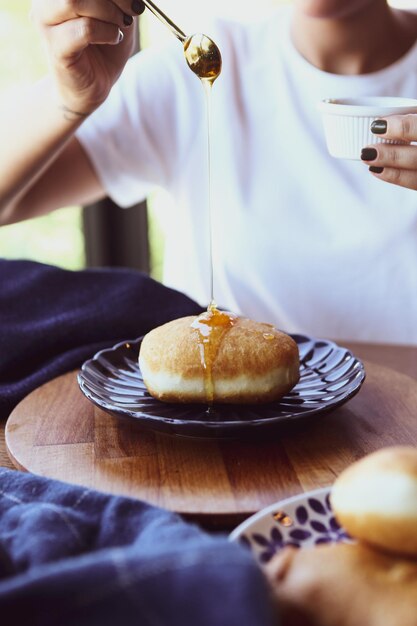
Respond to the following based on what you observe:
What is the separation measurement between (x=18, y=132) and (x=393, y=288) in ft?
2.92

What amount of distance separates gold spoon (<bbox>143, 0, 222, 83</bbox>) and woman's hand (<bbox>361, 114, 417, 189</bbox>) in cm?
28

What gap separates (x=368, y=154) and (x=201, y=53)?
0.31 metres

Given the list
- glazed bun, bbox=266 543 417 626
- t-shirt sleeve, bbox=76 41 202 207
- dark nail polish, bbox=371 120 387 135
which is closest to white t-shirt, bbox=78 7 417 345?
t-shirt sleeve, bbox=76 41 202 207

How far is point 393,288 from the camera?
5.77ft

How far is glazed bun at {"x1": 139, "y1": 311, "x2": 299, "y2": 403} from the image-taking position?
3.14 feet

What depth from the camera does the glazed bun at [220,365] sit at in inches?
37.7

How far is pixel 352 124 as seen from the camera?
112 cm

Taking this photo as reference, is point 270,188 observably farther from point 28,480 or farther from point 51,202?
point 28,480

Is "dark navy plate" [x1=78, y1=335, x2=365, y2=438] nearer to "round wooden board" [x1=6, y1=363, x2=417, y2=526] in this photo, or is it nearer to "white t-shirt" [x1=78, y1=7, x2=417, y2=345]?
"round wooden board" [x1=6, y1=363, x2=417, y2=526]

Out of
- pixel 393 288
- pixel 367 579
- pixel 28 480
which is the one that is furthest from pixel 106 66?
pixel 367 579

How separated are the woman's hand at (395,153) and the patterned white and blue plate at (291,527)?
0.61 meters

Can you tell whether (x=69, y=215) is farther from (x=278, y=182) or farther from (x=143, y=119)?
(x=278, y=182)

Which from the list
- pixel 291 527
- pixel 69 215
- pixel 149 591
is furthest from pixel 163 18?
pixel 69 215

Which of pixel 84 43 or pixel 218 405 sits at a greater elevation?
pixel 84 43
